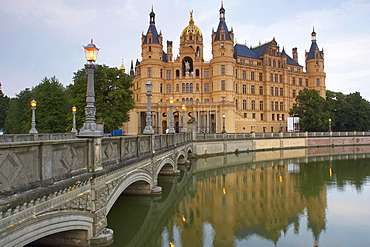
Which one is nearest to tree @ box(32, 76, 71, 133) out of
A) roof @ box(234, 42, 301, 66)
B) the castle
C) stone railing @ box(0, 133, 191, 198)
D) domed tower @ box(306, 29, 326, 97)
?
the castle

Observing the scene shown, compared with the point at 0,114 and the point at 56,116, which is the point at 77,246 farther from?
the point at 0,114

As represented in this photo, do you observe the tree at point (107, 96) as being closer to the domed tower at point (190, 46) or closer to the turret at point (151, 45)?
the turret at point (151, 45)

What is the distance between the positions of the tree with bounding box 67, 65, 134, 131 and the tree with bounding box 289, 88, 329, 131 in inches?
1479

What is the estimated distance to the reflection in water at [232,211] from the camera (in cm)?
1113

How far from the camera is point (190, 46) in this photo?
2657 inches

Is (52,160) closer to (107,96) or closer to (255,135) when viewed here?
(107,96)

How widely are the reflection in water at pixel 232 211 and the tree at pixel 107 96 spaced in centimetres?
1259

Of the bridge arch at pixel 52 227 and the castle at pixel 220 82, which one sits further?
the castle at pixel 220 82

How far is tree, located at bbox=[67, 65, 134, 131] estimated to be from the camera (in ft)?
109

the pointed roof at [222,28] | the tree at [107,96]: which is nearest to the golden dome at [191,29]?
the pointed roof at [222,28]

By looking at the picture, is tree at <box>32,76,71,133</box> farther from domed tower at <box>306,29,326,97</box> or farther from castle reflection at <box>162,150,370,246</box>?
domed tower at <box>306,29,326,97</box>

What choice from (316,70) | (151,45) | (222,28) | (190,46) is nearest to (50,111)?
(151,45)

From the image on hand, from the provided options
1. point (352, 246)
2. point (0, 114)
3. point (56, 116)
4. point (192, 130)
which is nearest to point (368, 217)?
point (352, 246)

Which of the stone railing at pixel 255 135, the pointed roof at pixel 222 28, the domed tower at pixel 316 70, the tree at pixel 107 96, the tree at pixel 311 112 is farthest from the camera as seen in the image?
the domed tower at pixel 316 70
